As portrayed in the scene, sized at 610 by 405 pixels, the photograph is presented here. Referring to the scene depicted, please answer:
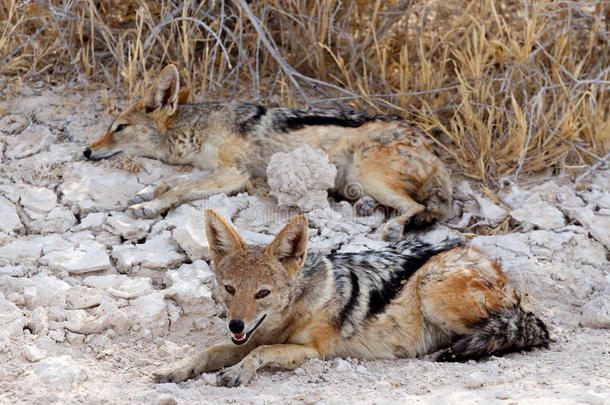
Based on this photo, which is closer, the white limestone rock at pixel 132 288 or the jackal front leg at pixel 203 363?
the jackal front leg at pixel 203 363

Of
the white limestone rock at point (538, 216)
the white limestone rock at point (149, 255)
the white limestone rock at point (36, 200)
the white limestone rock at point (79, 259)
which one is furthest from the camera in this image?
the white limestone rock at point (538, 216)

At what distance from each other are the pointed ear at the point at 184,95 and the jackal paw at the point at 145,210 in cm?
152

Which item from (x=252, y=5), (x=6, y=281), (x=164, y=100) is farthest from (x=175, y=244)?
(x=252, y=5)

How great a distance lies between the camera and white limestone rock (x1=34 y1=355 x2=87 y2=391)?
356cm

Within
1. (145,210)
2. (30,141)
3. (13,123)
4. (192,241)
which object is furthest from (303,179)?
(13,123)

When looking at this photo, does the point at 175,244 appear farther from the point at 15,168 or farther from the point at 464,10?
the point at 464,10

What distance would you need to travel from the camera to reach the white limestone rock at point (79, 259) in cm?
467

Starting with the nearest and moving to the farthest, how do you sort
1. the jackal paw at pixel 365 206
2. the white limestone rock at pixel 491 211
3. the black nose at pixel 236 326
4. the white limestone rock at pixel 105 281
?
1. the black nose at pixel 236 326
2. the white limestone rock at pixel 105 281
3. the white limestone rock at pixel 491 211
4. the jackal paw at pixel 365 206

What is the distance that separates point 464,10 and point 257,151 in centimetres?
243

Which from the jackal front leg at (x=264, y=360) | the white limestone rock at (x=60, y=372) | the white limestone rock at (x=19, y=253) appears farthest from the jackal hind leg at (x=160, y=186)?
the jackal front leg at (x=264, y=360)

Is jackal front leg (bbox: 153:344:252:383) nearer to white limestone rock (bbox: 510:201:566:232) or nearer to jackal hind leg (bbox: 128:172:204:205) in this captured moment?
jackal hind leg (bbox: 128:172:204:205)

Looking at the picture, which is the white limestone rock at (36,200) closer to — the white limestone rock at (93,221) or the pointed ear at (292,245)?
the white limestone rock at (93,221)

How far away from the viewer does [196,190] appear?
5.79 meters

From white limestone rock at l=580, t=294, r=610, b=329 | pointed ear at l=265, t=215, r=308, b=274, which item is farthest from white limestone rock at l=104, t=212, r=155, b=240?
white limestone rock at l=580, t=294, r=610, b=329
